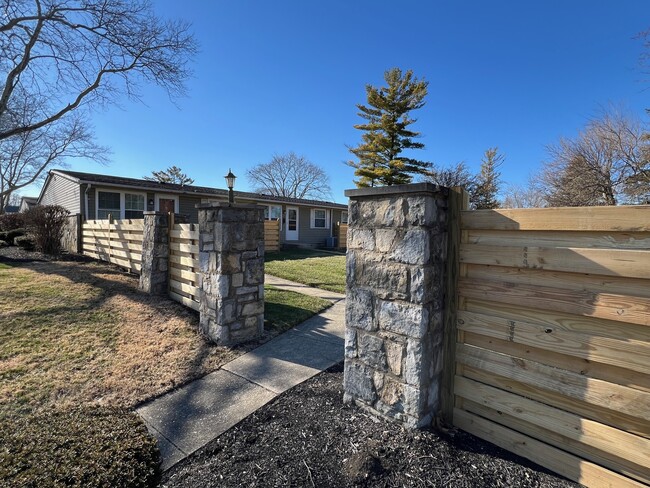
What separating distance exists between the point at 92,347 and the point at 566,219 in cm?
469

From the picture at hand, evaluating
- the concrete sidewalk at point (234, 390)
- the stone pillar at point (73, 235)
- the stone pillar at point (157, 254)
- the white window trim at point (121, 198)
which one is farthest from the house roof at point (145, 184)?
the concrete sidewalk at point (234, 390)

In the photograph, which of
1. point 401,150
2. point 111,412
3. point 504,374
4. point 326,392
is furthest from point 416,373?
point 401,150

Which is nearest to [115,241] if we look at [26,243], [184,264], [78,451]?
[184,264]

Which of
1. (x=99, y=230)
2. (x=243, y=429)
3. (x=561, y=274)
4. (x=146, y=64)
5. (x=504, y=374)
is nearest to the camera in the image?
(x=561, y=274)

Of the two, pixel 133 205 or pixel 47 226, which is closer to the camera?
pixel 47 226

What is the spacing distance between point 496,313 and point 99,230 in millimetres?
9860

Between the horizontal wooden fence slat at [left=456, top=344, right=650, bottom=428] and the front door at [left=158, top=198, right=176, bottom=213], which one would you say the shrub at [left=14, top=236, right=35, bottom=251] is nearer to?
the front door at [left=158, top=198, right=176, bottom=213]

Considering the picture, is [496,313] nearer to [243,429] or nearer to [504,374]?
[504,374]

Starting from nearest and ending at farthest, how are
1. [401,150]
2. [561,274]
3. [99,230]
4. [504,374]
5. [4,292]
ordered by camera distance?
[561,274] < [504,374] < [4,292] < [99,230] < [401,150]

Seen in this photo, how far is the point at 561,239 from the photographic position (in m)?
1.71

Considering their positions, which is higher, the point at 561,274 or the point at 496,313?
the point at 561,274

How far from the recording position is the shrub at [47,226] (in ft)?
30.1

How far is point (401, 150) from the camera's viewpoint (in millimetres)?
18844

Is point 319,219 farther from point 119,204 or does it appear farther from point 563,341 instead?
point 563,341
